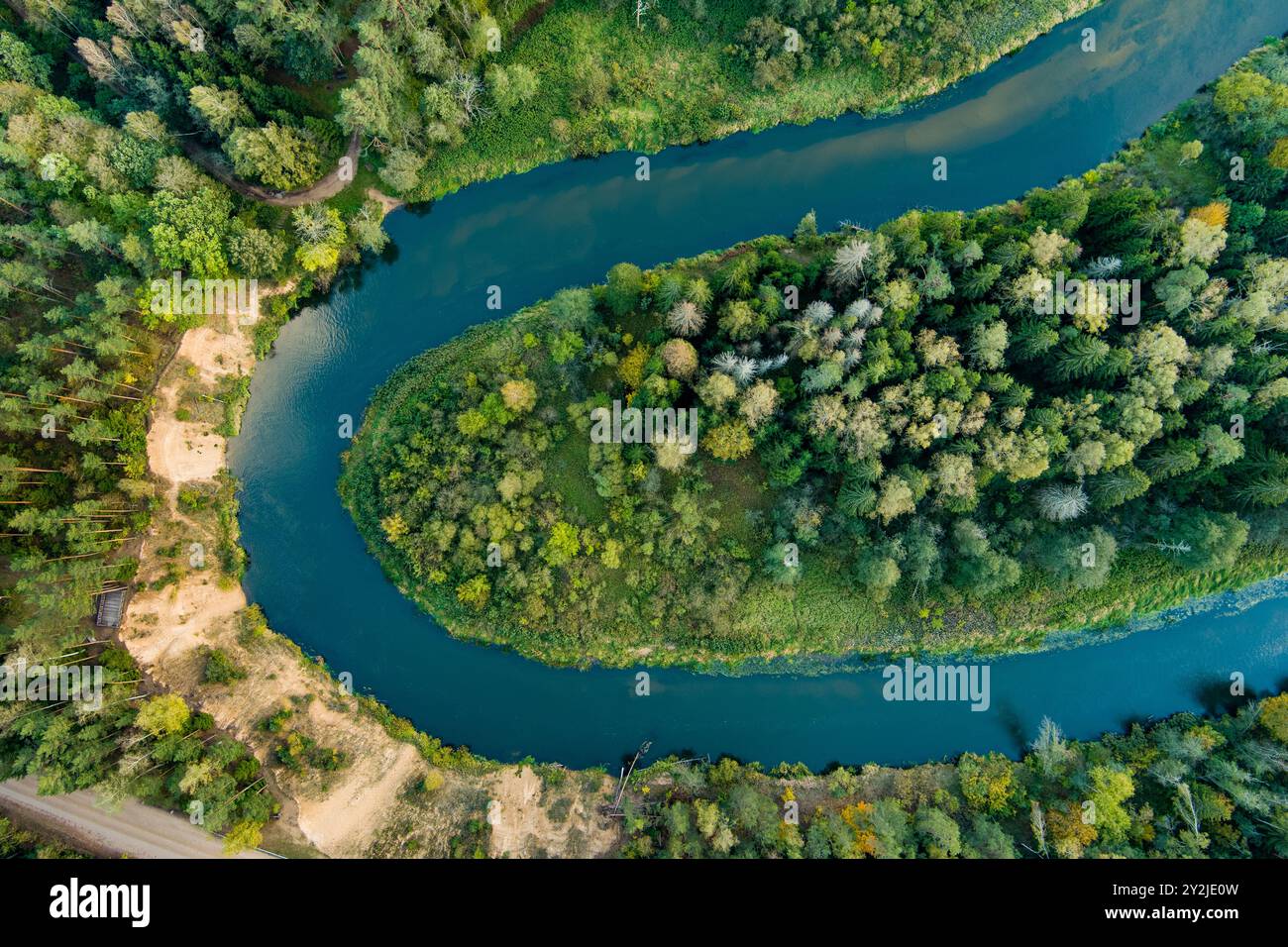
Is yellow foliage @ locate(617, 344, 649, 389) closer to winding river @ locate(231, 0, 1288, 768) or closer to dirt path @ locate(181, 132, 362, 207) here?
winding river @ locate(231, 0, 1288, 768)

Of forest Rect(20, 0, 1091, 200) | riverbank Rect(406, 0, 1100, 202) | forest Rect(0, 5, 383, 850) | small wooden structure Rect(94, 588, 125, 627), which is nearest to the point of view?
forest Rect(0, 5, 383, 850)

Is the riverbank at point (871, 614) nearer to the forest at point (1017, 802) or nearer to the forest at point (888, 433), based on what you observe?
the forest at point (888, 433)

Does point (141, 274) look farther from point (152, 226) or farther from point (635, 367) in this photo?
point (635, 367)

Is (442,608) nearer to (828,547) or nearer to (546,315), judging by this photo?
(546,315)

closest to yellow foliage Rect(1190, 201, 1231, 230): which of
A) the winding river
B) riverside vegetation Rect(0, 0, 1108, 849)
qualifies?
the winding river

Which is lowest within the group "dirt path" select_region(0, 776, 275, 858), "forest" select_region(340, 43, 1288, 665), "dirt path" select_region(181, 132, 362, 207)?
"dirt path" select_region(0, 776, 275, 858)

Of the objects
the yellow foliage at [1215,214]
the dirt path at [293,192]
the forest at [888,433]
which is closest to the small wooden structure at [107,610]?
the forest at [888,433]
